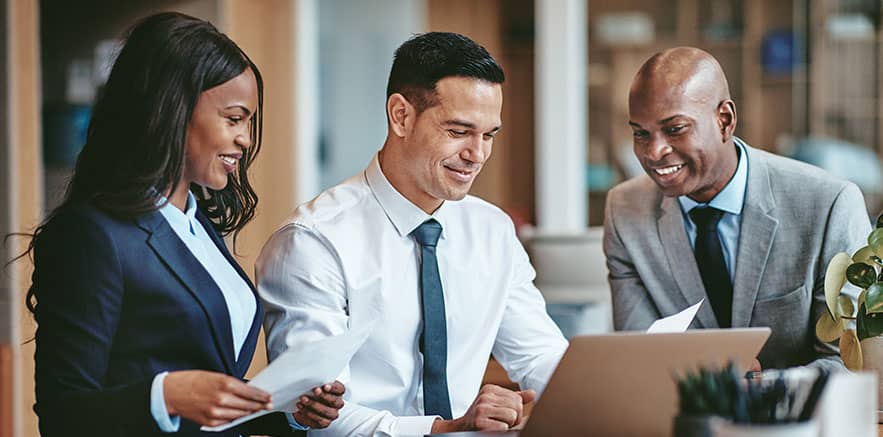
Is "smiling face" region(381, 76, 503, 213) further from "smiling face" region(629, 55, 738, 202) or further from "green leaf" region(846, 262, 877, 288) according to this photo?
"green leaf" region(846, 262, 877, 288)

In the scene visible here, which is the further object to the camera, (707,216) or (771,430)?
(707,216)

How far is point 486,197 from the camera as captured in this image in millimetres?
6734

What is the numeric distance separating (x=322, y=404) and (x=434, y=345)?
37 cm

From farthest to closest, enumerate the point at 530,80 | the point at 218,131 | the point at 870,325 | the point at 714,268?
the point at 530,80 < the point at 714,268 < the point at 870,325 < the point at 218,131

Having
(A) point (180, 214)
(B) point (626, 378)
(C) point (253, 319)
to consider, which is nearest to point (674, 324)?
(B) point (626, 378)

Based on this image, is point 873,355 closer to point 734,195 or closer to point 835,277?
point 835,277

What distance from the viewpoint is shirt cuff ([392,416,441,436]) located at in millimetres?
1672

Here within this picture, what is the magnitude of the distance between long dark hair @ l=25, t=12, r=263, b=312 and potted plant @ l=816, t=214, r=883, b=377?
104 centimetres

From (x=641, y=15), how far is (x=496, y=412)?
562 centimetres

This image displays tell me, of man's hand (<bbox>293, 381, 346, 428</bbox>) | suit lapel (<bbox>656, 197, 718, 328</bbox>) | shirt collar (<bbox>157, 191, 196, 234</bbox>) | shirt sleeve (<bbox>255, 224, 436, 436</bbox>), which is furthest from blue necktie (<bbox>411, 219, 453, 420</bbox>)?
suit lapel (<bbox>656, 197, 718, 328</bbox>)

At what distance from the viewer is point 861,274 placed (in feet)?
5.48

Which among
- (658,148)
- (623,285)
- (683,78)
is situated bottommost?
(623,285)

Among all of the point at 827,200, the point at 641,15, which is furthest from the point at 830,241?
the point at 641,15

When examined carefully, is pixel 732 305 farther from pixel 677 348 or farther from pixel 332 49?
pixel 332 49
